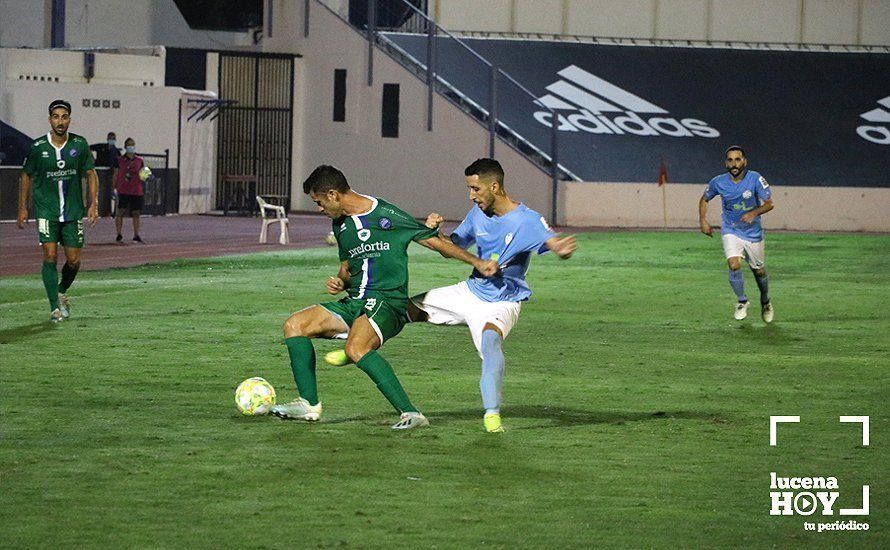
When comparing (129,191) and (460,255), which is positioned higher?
(129,191)

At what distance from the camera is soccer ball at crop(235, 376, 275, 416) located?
1028cm

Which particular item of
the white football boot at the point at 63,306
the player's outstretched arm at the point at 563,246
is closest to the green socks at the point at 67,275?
the white football boot at the point at 63,306

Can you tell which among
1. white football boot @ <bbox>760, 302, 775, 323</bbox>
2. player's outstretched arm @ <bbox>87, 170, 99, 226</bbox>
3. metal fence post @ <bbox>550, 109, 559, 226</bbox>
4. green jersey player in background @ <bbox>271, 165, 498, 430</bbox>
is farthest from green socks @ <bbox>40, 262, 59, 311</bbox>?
metal fence post @ <bbox>550, 109, 559, 226</bbox>

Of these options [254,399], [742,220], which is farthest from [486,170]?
[742,220]

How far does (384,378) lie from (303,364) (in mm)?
531

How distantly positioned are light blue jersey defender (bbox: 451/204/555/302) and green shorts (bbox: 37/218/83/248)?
709 cm

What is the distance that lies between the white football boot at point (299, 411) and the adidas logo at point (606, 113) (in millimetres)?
31289

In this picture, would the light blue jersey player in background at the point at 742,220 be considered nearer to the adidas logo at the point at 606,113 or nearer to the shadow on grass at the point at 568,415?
the shadow on grass at the point at 568,415

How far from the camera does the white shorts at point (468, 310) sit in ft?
32.8

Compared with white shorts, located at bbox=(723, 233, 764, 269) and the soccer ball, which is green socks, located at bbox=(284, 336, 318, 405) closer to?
the soccer ball

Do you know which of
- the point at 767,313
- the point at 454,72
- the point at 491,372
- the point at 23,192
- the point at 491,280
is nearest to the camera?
the point at 491,372

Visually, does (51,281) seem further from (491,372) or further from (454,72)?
(454,72)

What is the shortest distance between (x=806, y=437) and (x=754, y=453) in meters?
0.74

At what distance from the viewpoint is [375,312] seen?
9.92 metres
